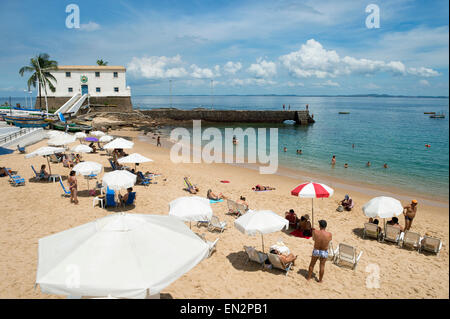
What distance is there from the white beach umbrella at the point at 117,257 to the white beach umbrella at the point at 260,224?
7.47 feet

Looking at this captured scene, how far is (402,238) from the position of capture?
9102 millimetres

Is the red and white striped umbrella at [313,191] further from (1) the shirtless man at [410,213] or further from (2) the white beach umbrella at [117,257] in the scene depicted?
(2) the white beach umbrella at [117,257]

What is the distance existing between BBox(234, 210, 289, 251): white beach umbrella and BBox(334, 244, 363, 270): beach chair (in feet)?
6.13

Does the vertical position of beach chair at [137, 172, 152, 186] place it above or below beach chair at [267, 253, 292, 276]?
above

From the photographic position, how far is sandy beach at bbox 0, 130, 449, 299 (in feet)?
20.8

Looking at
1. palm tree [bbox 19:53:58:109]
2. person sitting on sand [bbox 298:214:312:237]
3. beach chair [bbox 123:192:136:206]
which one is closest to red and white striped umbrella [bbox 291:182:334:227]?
person sitting on sand [bbox 298:214:312:237]

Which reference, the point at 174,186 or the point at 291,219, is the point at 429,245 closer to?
the point at 291,219

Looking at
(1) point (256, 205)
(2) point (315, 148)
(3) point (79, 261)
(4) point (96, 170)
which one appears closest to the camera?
(3) point (79, 261)

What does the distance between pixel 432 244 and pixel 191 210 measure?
24.1ft

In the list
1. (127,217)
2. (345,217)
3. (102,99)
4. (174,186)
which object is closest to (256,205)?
(345,217)

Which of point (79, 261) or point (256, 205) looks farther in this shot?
point (256, 205)

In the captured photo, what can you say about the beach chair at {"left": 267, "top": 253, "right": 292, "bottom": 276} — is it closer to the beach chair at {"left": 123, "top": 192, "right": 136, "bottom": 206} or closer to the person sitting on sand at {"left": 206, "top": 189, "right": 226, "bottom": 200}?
the person sitting on sand at {"left": 206, "top": 189, "right": 226, "bottom": 200}

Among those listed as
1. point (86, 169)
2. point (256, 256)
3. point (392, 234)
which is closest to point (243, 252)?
point (256, 256)

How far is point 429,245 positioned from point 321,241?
4.68m
